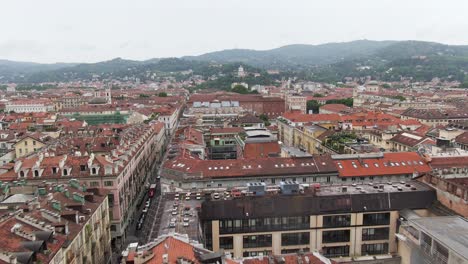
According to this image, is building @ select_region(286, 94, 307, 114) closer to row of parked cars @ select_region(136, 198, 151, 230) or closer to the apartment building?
row of parked cars @ select_region(136, 198, 151, 230)

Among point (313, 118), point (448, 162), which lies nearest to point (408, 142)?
point (448, 162)

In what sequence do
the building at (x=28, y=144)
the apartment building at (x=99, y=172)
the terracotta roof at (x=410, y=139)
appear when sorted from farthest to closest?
the building at (x=28, y=144) < the terracotta roof at (x=410, y=139) < the apartment building at (x=99, y=172)

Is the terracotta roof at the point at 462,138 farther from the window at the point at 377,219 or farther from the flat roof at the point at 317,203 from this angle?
the window at the point at 377,219

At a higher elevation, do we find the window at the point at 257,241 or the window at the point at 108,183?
the window at the point at 108,183

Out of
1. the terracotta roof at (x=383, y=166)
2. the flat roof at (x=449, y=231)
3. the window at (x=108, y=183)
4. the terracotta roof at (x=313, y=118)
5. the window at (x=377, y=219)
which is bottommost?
the window at (x=377, y=219)

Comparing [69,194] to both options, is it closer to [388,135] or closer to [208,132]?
[208,132]

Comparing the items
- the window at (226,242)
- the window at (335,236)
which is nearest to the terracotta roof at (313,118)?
the window at (335,236)

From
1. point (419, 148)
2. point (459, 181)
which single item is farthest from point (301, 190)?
point (419, 148)
